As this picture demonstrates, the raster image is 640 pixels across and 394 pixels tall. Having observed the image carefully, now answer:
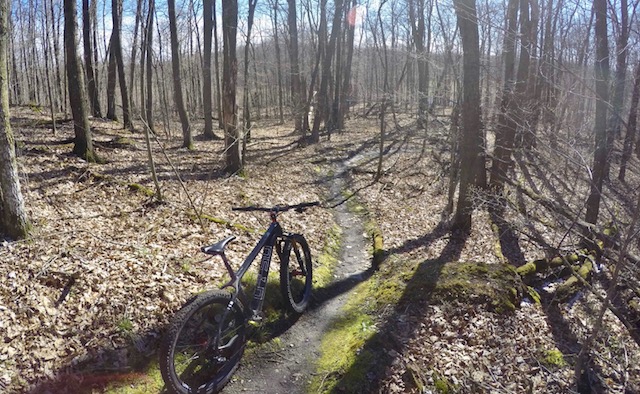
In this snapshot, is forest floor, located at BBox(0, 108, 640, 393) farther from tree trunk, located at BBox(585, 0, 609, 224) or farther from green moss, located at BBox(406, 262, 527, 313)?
tree trunk, located at BBox(585, 0, 609, 224)

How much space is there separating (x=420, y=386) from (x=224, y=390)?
72.3 inches

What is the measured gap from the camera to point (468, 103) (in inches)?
310

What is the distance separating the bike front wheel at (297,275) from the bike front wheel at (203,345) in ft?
3.30

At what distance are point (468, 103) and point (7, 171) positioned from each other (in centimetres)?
719

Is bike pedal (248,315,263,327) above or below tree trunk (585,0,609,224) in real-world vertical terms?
below

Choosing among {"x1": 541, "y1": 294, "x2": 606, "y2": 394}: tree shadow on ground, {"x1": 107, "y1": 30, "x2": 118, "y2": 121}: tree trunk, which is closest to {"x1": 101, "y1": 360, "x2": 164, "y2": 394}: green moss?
{"x1": 541, "y1": 294, "x2": 606, "y2": 394}: tree shadow on ground

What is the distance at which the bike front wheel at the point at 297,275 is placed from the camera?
5.02m

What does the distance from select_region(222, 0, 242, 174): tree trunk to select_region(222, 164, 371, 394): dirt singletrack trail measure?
4465 millimetres

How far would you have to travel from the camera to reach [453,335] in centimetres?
473

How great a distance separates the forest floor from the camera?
3910 millimetres

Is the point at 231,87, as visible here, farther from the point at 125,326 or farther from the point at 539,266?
the point at 539,266

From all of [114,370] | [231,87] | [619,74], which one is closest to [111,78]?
[231,87]

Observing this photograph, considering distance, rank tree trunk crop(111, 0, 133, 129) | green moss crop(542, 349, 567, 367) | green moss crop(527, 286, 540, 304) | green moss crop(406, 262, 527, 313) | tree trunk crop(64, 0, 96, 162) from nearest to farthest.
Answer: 1. green moss crop(542, 349, 567, 367)
2. green moss crop(406, 262, 527, 313)
3. green moss crop(527, 286, 540, 304)
4. tree trunk crop(64, 0, 96, 162)
5. tree trunk crop(111, 0, 133, 129)

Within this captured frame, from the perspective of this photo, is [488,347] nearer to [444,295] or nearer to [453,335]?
[453,335]
